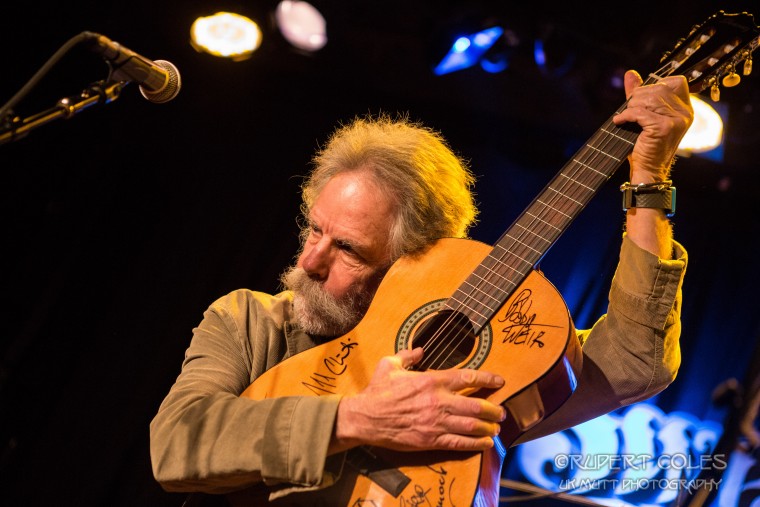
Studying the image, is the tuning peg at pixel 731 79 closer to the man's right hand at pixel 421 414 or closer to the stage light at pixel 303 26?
the man's right hand at pixel 421 414

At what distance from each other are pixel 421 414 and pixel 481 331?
1.26ft

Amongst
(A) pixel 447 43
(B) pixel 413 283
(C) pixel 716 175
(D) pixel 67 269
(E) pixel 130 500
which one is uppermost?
(A) pixel 447 43

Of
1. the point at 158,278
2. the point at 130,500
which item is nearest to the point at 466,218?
the point at 158,278

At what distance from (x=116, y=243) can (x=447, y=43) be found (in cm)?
266

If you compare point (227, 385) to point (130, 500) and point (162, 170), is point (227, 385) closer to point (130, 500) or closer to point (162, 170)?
point (130, 500)

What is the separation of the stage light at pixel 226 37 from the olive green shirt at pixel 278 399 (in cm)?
270

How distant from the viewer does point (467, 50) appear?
486 centimetres

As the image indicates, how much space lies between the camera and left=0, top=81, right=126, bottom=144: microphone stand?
1.91 meters

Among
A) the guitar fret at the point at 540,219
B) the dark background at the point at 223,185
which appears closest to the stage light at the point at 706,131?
the dark background at the point at 223,185

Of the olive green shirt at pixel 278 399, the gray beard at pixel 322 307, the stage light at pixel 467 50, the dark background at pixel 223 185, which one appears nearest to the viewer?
the olive green shirt at pixel 278 399

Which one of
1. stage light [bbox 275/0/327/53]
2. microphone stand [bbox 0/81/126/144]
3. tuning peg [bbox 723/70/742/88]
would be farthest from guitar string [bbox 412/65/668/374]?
stage light [bbox 275/0/327/53]

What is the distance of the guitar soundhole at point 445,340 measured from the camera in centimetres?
219

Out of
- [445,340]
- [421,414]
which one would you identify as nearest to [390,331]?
[445,340]

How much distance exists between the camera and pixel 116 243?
4703 millimetres
